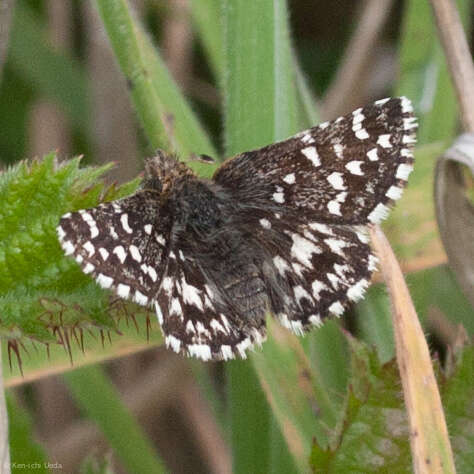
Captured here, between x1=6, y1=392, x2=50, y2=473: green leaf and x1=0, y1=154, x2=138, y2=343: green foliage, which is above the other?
x1=0, y1=154, x2=138, y2=343: green foliage

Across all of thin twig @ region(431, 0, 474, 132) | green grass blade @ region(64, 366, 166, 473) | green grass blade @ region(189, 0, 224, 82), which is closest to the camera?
thin twig @ region(431, 0, 474, 132)

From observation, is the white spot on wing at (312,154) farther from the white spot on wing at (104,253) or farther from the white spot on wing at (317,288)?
the white spot on wing at (104,253)

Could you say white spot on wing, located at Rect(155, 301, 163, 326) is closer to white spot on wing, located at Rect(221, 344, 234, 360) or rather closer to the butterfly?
the butterfly

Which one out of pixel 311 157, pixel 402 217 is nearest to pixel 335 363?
pixel 402 217

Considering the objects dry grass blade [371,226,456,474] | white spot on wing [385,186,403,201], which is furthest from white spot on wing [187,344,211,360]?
white spot on wing [385,186,403,201]

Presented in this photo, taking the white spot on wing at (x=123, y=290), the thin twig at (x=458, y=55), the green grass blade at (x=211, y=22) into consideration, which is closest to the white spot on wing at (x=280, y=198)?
the white spot on wing at (x=123, y=290)

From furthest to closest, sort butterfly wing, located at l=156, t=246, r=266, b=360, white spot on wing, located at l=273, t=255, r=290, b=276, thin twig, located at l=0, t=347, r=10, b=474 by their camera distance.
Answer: white spot on wing, located at l=273, t=255, r=290, b=276, butterfly wing, located at l=156, t=246, r=266, b=360, thin twig, located at l=0, t=347, r=10, b=474

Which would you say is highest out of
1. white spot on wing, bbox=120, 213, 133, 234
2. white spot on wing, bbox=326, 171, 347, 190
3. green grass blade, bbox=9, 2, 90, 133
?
green grass blade, bbox=9, 2, 90, 133

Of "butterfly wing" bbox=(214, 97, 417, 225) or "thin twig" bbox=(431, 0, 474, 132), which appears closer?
"butterfly wing" bbox=(214, 97, 417, 225)

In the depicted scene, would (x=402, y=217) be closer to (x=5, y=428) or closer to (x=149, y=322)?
(x=149, y=322)

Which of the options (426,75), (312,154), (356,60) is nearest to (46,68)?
(356,60)
